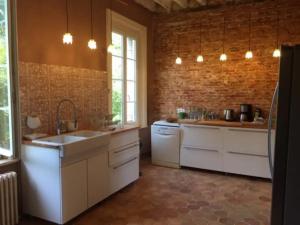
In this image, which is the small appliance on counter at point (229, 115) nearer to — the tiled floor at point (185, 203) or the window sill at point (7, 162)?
the tiled floor at point (185, 203)

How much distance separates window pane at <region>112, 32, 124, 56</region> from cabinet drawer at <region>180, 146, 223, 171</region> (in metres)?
2.09

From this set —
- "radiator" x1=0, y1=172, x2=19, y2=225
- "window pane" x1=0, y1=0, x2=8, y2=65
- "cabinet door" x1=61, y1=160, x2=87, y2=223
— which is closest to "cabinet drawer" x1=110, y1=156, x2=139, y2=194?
"cabinet door" x1=61, y1=160, x2=87, y2=223

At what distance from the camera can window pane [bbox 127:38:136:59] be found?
5141mm

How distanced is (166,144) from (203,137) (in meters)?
0.72

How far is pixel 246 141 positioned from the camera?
429 centimetres

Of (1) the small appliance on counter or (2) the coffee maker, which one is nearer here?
(2) the coffee maker

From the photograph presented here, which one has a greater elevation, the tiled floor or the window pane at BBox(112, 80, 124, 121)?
the window pane at BBox(112, 80, 124, 121)

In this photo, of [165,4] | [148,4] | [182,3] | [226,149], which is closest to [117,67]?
[148,4]

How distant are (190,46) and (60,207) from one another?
3.92 m

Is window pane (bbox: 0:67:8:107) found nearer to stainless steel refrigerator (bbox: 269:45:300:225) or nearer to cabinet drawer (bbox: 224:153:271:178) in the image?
stainless steel refrigerator (bbox: 269:45:300:225)

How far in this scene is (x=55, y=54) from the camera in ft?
11.1

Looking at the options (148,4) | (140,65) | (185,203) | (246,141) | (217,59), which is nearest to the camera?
(185,203)

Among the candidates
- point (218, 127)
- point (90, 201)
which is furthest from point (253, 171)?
point (90, 201)

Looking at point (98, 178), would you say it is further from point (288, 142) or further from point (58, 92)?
point (288, 142)
